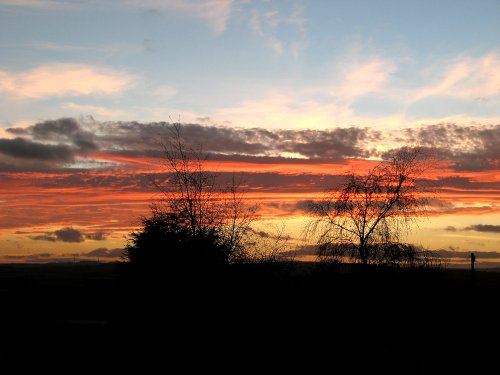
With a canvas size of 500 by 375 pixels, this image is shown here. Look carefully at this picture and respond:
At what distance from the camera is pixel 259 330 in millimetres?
21094

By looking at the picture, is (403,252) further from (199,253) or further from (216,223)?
(199,253)

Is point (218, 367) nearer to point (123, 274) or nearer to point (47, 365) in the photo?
point (47, 365)

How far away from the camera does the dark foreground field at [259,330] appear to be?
A: 17625 mm

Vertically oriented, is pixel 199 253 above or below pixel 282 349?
above

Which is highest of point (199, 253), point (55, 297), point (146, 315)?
point (199, 253)

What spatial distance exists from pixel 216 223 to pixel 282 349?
31.3 ft

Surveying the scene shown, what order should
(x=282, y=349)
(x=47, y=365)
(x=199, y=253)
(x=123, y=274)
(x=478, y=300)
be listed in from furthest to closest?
(x=478, y=300) → (x=123, y=274) → (x=199, y=253) → (x=282, y=349) → (x=47, y=365)

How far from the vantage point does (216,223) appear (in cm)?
2798

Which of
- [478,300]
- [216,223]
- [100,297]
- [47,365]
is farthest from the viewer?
[100,297]

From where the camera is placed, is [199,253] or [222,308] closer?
[222,308]

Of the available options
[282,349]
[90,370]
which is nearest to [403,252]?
[282,349]

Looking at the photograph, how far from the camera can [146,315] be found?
20.6m

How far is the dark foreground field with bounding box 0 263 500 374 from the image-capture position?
694 inches

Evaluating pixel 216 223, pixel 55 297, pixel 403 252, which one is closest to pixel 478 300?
pixel 403 252
